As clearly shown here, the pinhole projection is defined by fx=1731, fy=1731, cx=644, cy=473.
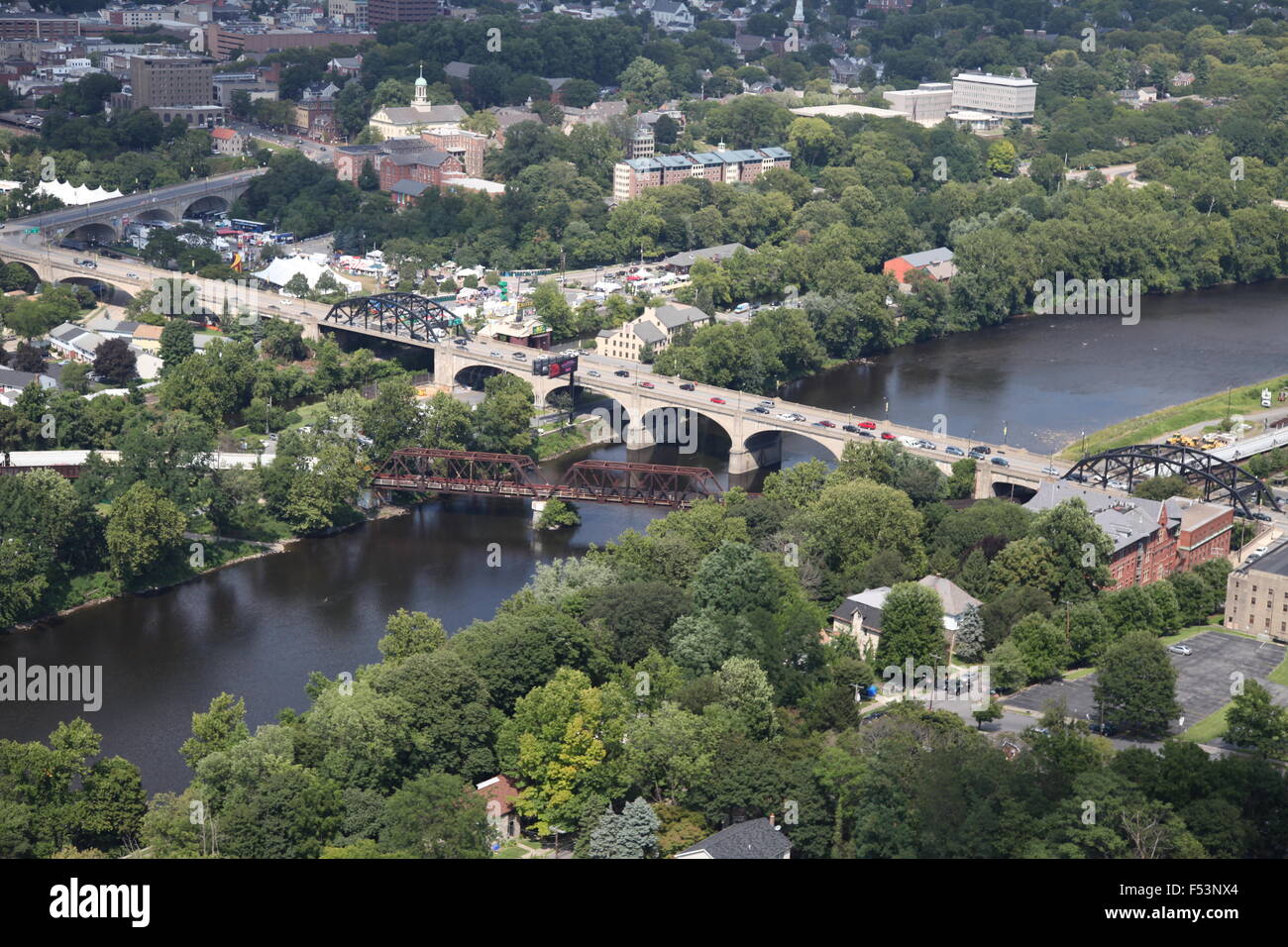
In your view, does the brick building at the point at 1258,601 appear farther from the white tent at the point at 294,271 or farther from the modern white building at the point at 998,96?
the modern white building at the point at 998,96

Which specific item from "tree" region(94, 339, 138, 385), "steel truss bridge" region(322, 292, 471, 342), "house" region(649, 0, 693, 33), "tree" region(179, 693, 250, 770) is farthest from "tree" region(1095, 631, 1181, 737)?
"house" region(649, 0, 693, 33)

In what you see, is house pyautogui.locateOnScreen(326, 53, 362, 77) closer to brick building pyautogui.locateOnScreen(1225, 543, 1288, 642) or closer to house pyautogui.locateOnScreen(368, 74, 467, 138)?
house pyautogui.locateOnScreen(368, 74, 467, 138)

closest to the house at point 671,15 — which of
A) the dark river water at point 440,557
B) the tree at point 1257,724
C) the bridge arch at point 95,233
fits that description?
the bridge arch at point 95,233

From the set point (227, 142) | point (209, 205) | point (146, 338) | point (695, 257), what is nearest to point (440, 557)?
point (146, 338)

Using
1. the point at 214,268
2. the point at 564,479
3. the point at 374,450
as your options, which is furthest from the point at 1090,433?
the point at 214,268

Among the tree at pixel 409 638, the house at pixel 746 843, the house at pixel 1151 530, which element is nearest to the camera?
the house at pixel 746 843

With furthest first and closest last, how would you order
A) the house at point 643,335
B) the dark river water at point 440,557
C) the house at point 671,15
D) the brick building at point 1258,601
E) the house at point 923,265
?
1. the house at point 671,15
2. the house at point 923,265
3. the house at point 643,335
4. the brick building at point 1258,601
5. the dark river water at point 440,557
